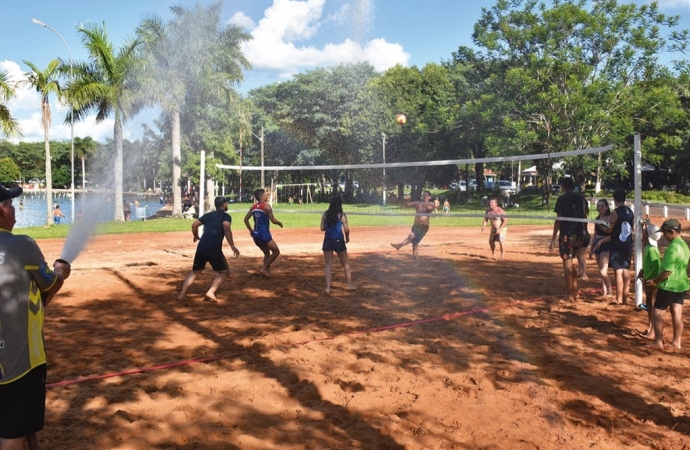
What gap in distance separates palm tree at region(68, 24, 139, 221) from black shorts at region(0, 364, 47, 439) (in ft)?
10.7

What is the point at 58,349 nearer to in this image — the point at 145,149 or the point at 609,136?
the point at 145,149

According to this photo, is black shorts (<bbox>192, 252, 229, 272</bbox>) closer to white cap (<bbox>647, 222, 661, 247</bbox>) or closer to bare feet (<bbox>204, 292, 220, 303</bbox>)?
bare feet (<bbox>204, 292, 220, 303</bbox>)

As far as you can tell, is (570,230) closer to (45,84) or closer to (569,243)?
(569,243)

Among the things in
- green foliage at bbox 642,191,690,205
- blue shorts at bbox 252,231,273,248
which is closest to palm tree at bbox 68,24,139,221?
blue shorts at bbox 252,231,273,248

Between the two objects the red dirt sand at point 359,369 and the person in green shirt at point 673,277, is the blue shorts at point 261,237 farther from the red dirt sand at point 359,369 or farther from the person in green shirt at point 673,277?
the person in green shirt at point 673,277

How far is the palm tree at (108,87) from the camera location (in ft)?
23.3

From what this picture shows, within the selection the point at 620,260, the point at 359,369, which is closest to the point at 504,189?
the point at 620,260

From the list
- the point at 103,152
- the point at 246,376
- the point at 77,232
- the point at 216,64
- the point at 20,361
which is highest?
the point at 216,64

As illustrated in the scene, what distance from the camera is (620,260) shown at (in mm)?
8812

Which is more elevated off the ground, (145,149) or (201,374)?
(145,149)

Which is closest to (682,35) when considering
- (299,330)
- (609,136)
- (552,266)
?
(609,136)

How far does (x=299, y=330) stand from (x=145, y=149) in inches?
125

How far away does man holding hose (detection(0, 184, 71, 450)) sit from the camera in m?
3.27

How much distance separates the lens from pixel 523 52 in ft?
113
